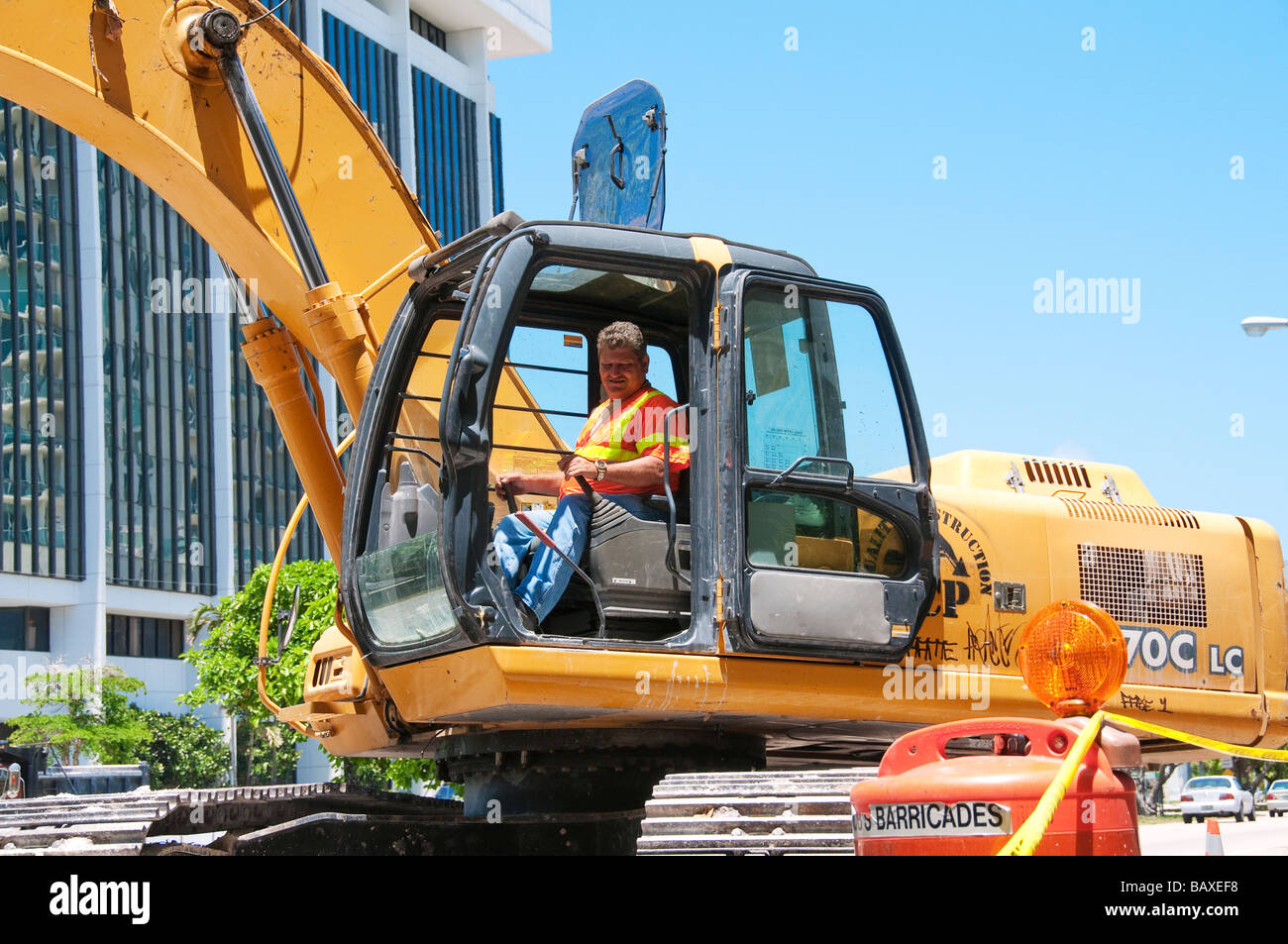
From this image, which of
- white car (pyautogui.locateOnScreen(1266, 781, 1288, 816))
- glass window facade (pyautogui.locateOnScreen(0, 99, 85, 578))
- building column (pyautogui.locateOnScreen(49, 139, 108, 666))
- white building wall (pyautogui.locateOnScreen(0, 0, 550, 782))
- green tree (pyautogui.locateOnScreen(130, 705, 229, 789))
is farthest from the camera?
building column (pyautogui.locateOnScreen(49, 139, 108, 666))

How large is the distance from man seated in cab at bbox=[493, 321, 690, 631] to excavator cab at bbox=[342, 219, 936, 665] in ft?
0.25

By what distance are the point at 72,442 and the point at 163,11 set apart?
52.0 m

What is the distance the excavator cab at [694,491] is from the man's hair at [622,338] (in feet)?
0.89

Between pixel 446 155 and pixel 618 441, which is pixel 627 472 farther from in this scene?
pixel 446 155

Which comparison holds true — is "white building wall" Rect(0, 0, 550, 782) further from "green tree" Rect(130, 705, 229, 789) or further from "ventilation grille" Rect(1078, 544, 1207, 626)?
"ventilation grille" Rect(1078, 544, 1207, 626)

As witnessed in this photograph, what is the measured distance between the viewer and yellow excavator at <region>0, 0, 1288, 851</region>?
563 cm

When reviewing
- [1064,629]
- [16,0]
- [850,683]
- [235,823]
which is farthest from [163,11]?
[1064,629]

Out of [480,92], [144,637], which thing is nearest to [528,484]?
[144,637]

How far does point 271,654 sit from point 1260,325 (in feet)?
56.3

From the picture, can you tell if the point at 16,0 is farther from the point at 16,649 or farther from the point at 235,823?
the point at 16,649

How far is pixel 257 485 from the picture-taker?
6328 centimetres

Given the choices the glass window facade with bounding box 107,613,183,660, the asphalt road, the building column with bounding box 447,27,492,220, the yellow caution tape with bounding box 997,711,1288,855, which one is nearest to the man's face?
the yellow caution tape with bounding box 997,711,1288,855

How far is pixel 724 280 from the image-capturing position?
5.95 metres

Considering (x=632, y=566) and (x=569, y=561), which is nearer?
(x=569, y=561)
